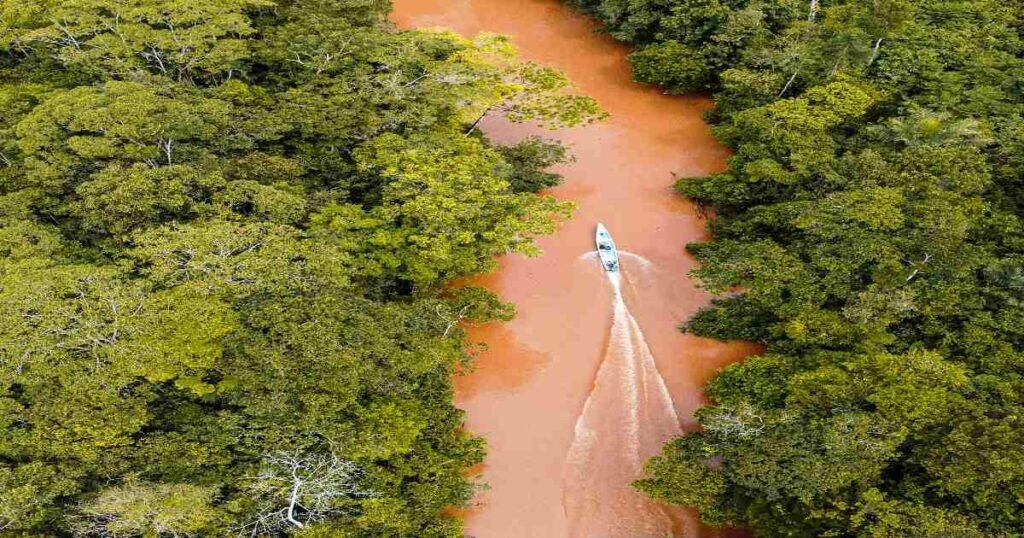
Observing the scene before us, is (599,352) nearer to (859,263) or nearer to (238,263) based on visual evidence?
(859,263)

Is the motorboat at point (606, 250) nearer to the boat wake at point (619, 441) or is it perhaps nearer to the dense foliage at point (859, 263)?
the boat wake at point (619, 441)

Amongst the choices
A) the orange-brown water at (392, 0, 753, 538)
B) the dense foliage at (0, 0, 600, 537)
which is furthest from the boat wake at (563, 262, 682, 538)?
the dense foliage at (0, 0, 600, 537)

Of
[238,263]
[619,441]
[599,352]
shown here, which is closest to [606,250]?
[599,352]

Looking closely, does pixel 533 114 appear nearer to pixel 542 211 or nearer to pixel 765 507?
pixel 542 211

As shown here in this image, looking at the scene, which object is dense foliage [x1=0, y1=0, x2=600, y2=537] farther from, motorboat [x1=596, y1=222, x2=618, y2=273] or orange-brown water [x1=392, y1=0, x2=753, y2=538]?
motorboat [x1=596, y1=222, x2=618, y2=273]

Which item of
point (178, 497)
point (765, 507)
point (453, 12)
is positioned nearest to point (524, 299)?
point (765, 507)
